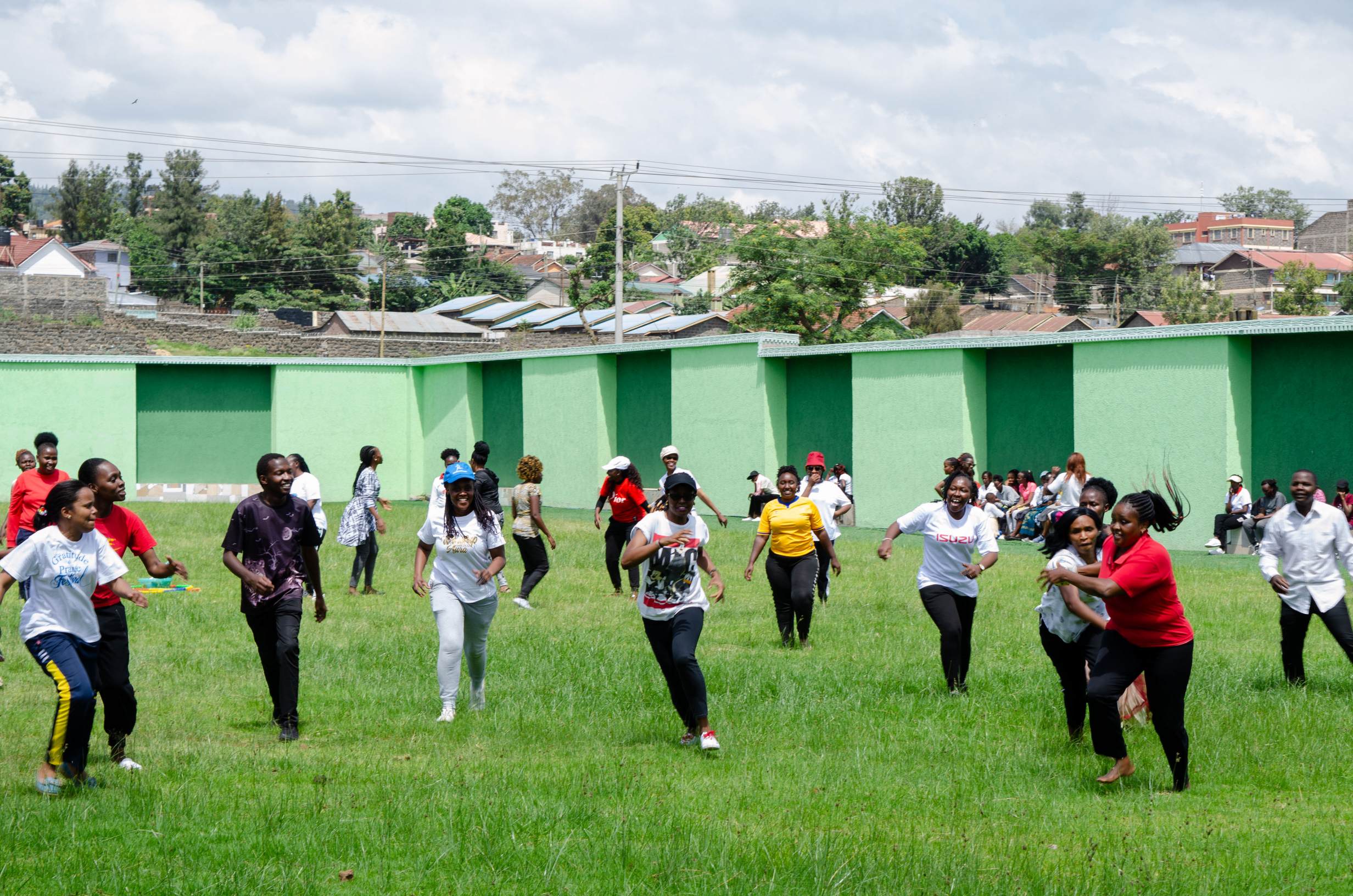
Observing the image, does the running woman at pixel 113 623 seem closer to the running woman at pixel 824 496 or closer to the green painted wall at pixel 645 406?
the running woman at pixel 824 496

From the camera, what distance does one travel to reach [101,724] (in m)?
9.70

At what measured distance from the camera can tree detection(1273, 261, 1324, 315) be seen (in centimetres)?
6994

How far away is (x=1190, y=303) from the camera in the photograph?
78875 mm

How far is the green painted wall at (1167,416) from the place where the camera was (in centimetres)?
2453

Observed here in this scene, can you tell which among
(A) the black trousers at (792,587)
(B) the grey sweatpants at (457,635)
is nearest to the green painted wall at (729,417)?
(A) the black trousers at (792,587)

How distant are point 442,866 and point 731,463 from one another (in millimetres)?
26225

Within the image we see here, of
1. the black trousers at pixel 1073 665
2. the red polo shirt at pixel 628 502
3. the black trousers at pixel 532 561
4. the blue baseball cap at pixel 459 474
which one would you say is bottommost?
the black trousers at pixel 1073 665

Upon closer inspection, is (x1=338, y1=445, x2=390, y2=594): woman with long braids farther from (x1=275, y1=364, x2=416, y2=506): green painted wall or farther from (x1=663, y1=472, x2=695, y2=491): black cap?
(x1=275, y1=364, x2=416, y2=506): green painted wall

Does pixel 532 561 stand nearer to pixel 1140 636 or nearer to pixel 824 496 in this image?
pixel 824 496

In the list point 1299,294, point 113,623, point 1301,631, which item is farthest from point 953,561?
point 1299,294

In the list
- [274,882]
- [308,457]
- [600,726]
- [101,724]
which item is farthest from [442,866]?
[308,457]

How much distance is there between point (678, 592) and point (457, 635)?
6.47 ft

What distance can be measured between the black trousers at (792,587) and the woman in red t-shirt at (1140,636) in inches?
204

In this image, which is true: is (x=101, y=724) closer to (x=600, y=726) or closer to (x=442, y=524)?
(x=442, y=524)
